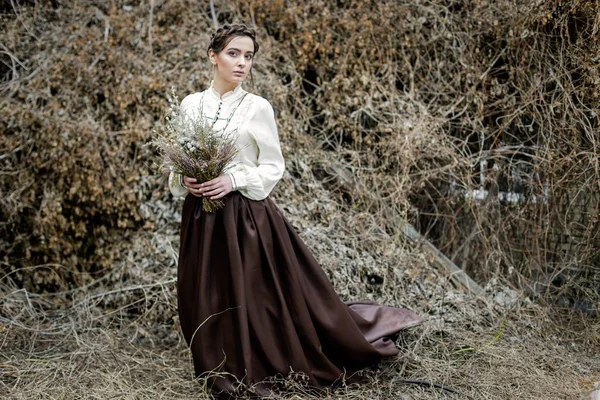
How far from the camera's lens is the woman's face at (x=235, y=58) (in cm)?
279

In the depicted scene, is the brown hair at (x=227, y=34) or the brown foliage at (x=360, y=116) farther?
the brown foliage at (x=360, y=116)

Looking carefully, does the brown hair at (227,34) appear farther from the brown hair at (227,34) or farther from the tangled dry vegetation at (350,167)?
the tangled dry vegetation at (350,167)

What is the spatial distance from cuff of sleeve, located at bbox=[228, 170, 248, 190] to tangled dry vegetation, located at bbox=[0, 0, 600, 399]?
1.26 metres

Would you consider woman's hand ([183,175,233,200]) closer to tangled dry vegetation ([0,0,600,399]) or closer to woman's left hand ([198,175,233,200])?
woman's left hand ([198,175,233,200])

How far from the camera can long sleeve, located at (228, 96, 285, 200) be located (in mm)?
2814

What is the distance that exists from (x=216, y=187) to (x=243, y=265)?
0.39 metres

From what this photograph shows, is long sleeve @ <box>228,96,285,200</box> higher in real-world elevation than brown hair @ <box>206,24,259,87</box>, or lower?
lower

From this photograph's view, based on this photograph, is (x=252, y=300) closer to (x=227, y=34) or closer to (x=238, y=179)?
(x=238, y=179)

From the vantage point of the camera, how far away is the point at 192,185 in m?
2.73

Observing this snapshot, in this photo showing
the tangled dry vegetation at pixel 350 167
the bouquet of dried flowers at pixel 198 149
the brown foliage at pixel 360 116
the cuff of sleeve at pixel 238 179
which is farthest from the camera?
the brown foliage at pixel 360 116

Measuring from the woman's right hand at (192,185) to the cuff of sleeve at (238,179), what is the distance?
148 millimetres

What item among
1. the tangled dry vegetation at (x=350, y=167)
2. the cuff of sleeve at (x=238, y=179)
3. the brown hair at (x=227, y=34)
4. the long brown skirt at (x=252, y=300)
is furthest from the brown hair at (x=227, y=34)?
the tangled dry vegetation at (x=350, y=167)

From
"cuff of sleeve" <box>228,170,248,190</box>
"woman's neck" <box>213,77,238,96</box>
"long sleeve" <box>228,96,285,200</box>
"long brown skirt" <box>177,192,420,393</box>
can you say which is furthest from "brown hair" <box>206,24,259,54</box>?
"long brown skirt" <box>177,192,420,393</box>

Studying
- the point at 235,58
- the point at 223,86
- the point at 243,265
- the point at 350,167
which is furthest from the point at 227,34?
the point at 350,167
